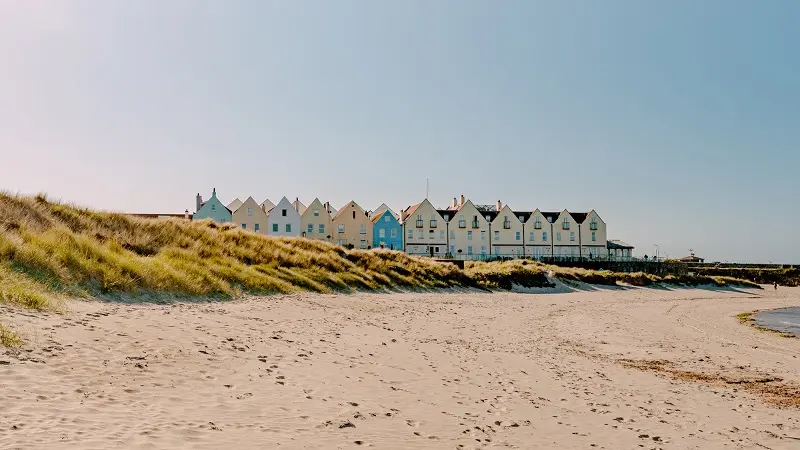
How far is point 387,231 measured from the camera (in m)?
73.2

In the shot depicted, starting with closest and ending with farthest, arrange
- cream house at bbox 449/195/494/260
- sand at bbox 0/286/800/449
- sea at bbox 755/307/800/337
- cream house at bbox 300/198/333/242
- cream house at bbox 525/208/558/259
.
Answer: sand at bbox 0/286/800/449 → sea at bbox 755/307/800/337 → cream house at bbox 300/198/333/242 → cream house at bbox 449/195/494/260 → cream house at bbox 525/208/558/259

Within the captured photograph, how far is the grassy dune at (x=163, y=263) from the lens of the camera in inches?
532

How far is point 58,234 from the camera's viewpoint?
17.2 metres

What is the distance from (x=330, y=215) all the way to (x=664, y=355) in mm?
59381

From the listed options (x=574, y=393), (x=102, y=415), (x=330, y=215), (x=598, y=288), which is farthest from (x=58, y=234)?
(x=330, y=215)

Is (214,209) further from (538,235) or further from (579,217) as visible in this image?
(579,217)

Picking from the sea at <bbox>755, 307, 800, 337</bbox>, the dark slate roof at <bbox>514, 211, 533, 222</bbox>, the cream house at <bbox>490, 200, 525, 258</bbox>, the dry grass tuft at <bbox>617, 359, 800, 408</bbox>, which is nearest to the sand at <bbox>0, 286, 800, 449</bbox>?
the dry grass tuft at <bbox>617, 359, 800, 408</bbox>

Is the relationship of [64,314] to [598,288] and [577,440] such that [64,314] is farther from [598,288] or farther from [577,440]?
[598,288]

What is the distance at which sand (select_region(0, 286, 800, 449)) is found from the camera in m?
6.02

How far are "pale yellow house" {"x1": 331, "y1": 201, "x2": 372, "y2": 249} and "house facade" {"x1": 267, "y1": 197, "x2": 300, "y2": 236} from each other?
5.01 metres

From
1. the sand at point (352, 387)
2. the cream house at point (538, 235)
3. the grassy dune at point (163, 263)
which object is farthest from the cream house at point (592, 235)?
the sand at point (352, 387)

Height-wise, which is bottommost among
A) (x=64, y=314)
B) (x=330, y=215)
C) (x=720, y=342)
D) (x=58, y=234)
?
(x=720, y=342)

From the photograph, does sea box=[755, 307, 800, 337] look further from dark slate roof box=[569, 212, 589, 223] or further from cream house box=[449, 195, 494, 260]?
dark slate roof box=[569, 212, 589, 223]

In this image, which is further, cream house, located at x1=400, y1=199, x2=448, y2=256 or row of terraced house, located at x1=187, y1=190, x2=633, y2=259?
cream house, located at x1=400, y1=199, x2=448, y2=256
